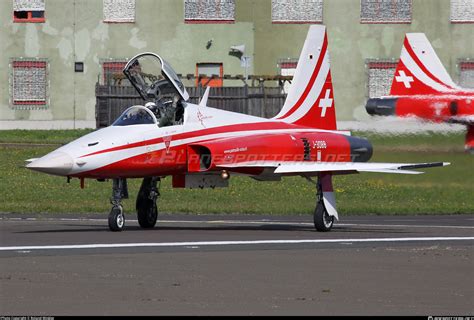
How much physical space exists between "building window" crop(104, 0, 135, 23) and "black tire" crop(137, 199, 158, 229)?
36151 millimetres

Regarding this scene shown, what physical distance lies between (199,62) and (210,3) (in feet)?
9.45

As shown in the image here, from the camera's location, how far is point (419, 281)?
16.0 m

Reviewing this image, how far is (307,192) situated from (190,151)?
1196 cm

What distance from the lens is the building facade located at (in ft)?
197

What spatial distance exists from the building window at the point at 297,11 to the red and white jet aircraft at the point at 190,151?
33.9 metres

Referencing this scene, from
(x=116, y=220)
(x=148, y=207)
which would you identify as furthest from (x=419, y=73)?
(x=116, y=220)

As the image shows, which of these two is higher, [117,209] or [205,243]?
[117,209]

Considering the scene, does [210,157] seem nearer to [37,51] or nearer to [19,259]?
[19,259]

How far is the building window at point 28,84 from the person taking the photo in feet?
201

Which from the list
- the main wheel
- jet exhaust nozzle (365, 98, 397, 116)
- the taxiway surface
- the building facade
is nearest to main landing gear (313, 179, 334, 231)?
the main wheel

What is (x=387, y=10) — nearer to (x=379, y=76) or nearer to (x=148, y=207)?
(x=379, y=76)

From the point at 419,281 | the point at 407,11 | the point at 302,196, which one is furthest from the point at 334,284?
the point at 407,11

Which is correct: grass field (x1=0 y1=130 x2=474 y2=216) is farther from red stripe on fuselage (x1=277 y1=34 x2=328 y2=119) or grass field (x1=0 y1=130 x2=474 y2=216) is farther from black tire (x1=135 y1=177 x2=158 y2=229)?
black tire (x1=135 y1=177 x2=158 y2=229)

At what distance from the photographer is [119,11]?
60.0 meters
